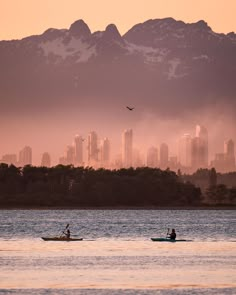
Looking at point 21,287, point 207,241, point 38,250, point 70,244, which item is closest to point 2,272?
point 21,287

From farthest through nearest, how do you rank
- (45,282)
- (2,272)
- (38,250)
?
(38,250), (2,272), (45,282)

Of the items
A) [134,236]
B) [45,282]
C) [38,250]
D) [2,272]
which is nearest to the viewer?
[45,282]

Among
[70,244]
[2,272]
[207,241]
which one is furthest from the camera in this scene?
[207,241]

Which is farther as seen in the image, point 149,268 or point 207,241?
point 207,241

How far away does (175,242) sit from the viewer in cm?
15638

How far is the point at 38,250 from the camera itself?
5394 inches

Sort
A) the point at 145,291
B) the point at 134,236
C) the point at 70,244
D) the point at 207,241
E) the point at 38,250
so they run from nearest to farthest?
the point at 145,291, the point at 38,250, the point at 70,244, the point at 207,241, the point at 134,236

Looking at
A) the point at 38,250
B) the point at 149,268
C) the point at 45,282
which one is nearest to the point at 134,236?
the point at 38,250

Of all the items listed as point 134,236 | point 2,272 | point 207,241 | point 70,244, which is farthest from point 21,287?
point 134,236

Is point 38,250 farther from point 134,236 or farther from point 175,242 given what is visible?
point 134,236

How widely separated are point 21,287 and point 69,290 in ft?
13.7

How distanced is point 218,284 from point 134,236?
3305 inches

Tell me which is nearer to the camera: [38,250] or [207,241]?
[38,250]

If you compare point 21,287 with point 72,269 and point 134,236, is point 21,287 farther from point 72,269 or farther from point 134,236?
point 134,236
